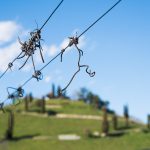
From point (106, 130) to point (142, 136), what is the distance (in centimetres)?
739

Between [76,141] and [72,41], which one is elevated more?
[72,41]

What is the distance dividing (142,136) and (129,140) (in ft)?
12.8

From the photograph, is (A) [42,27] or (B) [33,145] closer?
(A) [42,27]

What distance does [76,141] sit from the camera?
8275 cm

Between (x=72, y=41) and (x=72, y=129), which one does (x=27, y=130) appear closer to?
(x=72, y=129)

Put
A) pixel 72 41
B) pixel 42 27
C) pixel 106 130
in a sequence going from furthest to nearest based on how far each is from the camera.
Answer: pixel 106 130 → pixel 42 27 → pixel 72 41

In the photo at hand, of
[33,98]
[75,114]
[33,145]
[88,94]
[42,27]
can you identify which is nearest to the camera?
[42,27]

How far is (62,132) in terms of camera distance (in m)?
92.2

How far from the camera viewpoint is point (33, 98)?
420 ft

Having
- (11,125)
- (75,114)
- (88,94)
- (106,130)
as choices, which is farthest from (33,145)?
(88,94)

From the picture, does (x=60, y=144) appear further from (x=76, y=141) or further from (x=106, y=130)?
(x=106, y=130)

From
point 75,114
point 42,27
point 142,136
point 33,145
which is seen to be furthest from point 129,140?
point 42,27

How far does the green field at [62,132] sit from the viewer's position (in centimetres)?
7845

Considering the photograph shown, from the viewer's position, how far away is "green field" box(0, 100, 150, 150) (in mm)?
78450
